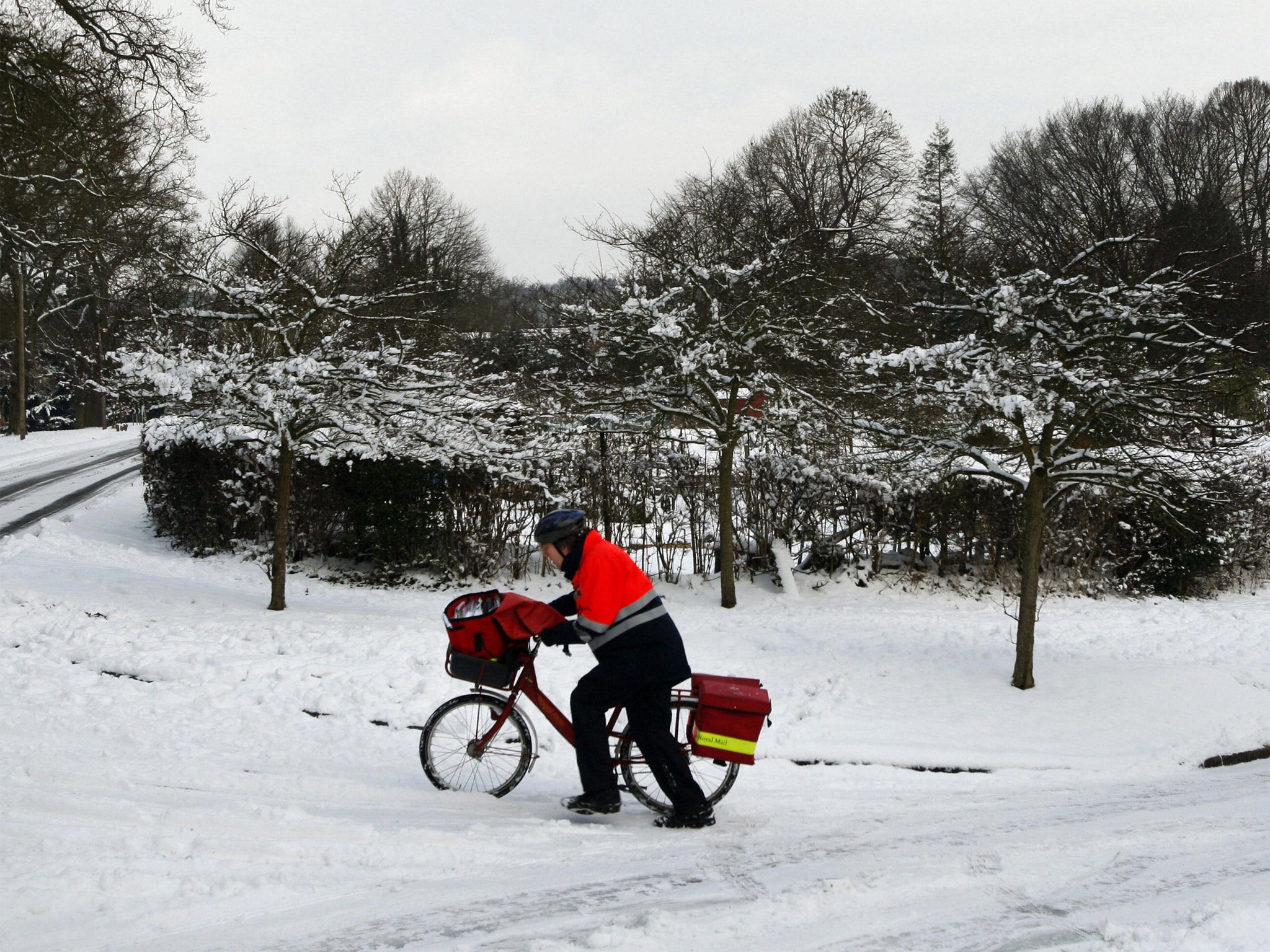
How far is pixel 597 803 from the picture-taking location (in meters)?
5.27

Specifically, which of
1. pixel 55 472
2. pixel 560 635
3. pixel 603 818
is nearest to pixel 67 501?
pixel 55 472

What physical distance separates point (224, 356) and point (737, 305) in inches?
245

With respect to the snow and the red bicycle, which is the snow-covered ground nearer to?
the red bicycle

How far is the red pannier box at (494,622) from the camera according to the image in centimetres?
539

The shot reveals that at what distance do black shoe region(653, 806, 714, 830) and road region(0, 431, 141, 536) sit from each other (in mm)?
13380

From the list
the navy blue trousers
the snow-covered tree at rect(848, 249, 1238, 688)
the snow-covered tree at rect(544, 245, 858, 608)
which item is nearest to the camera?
the navy blue trousers

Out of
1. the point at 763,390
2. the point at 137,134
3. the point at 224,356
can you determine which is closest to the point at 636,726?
the point at 224,356

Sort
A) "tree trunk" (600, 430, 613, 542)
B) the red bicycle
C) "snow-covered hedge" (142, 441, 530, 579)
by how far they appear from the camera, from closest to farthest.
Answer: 1. the red bicycle
2. "snow-covered hedge" (142, 441, 530, 579)
3. "tree trunk" (600, 430, 613, 542)

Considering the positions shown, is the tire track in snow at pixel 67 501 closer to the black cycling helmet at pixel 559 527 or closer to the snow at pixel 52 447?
the snow at pixel 52 447

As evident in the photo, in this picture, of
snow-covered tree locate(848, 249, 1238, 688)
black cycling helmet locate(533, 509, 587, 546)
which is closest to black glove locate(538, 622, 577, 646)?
black cycling helmet locate(533, 509, 587, 546)

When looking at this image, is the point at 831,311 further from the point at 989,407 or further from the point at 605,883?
the point at 605,883

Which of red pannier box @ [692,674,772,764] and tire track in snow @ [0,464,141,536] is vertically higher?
tire track in snow @ [0,464,141,536]

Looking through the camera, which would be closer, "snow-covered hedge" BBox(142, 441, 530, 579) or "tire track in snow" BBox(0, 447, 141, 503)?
"snow-covered hedge" BBox(142, 441, 530, 579)

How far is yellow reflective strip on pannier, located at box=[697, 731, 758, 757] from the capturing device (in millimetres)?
5309
